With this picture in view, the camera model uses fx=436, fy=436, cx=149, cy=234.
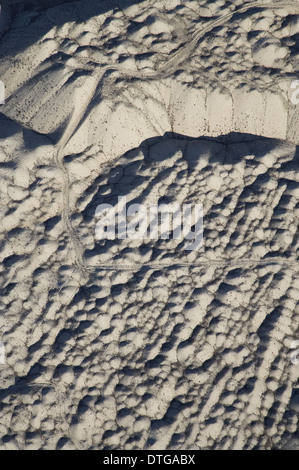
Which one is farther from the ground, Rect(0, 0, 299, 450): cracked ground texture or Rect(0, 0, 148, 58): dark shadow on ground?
Rect(0, 0, 148, 58): dark shadow on ground

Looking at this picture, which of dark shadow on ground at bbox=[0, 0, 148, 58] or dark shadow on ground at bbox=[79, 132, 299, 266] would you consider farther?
dark shadow on ground at bbox=[0, 0, 148, 58]

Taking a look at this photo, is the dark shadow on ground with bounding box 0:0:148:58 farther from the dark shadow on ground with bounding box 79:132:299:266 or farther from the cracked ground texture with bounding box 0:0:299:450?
the dark shadow on ground with bounding box 79:132:299:266

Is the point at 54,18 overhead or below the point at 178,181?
overhead

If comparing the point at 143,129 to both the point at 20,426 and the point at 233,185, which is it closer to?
the point at 233,185

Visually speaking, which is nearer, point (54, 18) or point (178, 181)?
Answer: point (178, 181)

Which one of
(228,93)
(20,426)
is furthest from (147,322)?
(228,93)

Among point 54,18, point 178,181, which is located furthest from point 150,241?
point 54,18

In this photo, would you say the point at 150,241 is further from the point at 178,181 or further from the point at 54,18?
the point at 54,18

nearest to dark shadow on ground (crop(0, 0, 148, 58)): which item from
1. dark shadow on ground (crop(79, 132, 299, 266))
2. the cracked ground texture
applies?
the cracked ground texture
